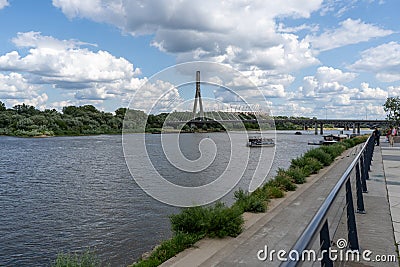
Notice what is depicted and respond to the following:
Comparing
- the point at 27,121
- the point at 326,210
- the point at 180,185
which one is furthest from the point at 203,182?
the point at 27,121

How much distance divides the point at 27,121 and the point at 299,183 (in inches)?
3406

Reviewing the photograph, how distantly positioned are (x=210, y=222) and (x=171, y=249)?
3.28 ft

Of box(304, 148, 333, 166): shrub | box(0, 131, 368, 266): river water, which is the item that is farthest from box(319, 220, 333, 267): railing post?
box(304, 148, 333, 166): shrub

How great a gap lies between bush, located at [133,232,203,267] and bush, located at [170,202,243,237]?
11.7 inches

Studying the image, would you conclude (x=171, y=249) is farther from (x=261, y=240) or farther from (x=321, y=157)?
Result: (x=321, y=157)

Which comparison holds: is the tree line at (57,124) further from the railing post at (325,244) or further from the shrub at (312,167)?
the railing post at (325,244)

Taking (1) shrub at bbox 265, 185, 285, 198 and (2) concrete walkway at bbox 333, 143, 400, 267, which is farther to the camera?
(1) shrub at bbox 265, 185, 285, 198

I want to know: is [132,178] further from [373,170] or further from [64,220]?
[373,170]

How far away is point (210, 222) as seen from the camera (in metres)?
6.88

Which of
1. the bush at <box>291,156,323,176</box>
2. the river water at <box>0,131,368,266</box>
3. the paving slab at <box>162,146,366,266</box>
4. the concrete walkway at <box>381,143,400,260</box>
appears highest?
the concrete walkway at <box>381,143,400,260</box>

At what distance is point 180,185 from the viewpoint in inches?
721

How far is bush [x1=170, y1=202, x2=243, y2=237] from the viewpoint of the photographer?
6637mm

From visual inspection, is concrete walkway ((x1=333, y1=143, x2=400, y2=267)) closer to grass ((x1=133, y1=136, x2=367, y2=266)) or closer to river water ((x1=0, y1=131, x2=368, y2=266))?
grass ((x1=133, y1=136, x2=367, y2=266))

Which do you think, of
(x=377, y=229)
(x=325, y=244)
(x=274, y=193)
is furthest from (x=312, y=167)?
(x=325, y=244)
